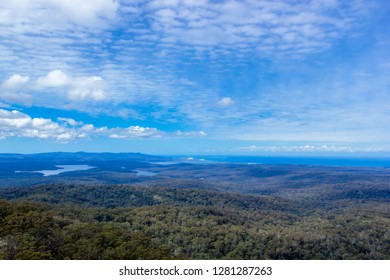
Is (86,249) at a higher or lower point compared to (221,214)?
higher

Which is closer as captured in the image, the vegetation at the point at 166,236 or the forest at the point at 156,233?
the vegetation at the point at 166,236

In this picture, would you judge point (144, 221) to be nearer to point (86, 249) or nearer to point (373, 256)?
point (86, 249)

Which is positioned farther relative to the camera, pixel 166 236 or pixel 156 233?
pixel 166 236

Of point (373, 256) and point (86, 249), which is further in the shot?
point (373, 256)

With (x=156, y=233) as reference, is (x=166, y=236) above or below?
below

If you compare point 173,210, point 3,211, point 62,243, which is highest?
point 3,211

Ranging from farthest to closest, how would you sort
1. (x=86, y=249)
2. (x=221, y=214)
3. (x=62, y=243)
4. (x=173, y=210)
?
1. (x=221, y=214)
2. (x=173, y=210)
3. (x=62, y=243)
4. (x=86, y=249)

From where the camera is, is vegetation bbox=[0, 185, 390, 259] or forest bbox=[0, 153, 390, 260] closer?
vegetation bbox=[0, 185, 390, 259]

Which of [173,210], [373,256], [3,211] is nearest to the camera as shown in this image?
[3,211]
